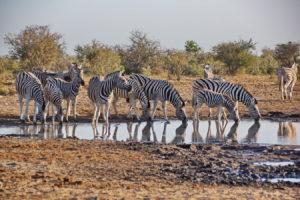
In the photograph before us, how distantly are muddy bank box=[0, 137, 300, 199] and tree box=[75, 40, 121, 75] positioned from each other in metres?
23.2

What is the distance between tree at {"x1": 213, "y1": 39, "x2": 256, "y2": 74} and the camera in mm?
41750

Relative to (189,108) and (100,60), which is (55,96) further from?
(100,60)

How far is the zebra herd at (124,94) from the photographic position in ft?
55.1

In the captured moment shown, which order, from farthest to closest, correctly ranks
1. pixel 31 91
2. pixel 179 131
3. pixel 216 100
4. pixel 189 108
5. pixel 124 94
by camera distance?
pixel 189 108 < pixel 124 94 < pixel 31 91 < pixel 216 100 < pixel 179 131

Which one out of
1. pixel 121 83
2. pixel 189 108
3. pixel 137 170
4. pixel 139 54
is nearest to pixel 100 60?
pixel 139 54

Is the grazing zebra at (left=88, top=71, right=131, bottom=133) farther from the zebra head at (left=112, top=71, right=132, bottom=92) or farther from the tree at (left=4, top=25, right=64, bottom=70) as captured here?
the tree at (left=4, top=25, right=64, bottom=70)

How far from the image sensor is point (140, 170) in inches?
382

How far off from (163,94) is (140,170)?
8.59 m

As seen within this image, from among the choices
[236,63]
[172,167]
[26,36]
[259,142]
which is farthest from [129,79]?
[236,63]

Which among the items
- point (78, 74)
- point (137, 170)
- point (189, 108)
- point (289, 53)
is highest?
point (289, 53)

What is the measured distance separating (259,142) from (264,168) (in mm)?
3564

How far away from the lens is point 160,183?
28.6 ft

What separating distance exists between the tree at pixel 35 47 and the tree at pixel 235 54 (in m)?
14.2

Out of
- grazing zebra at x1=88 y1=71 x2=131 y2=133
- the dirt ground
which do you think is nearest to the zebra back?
grazing zebra at x1=88 y1=71 x2=131 y2=133
